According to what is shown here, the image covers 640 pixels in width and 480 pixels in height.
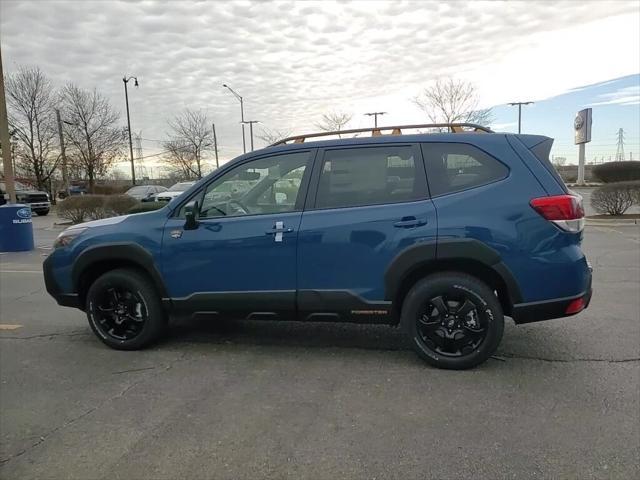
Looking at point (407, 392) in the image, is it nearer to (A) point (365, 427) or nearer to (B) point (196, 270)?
(A) point (365, 427)

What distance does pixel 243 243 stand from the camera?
4.28 m

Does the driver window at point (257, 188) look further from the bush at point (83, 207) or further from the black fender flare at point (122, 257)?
the bush at point (83, 207)

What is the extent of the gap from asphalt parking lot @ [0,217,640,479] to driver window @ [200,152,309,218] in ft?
4.25

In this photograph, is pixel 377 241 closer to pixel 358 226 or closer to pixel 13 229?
pixel 358 226

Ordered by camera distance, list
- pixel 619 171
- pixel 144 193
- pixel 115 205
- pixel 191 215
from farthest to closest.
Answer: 1. pixel 619 171
2. pixel 144 193
3. pixel 115 205
4. pixel 191 215

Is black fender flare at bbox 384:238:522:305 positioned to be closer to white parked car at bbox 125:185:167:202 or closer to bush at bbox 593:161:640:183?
white parked car at bbox 125:185:167:202

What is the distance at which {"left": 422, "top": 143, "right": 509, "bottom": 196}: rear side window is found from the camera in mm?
3967

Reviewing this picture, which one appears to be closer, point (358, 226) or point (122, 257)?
point (358, 226)

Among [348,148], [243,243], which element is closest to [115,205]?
[243,243]

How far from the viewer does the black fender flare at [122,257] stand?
456cm

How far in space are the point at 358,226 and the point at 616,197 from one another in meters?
15.0

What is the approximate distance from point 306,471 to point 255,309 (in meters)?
1.74

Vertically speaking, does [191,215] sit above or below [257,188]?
below

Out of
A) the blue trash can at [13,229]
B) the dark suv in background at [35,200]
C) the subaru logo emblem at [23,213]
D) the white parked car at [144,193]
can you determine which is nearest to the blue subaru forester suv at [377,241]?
the blue trash can at [13,229]
